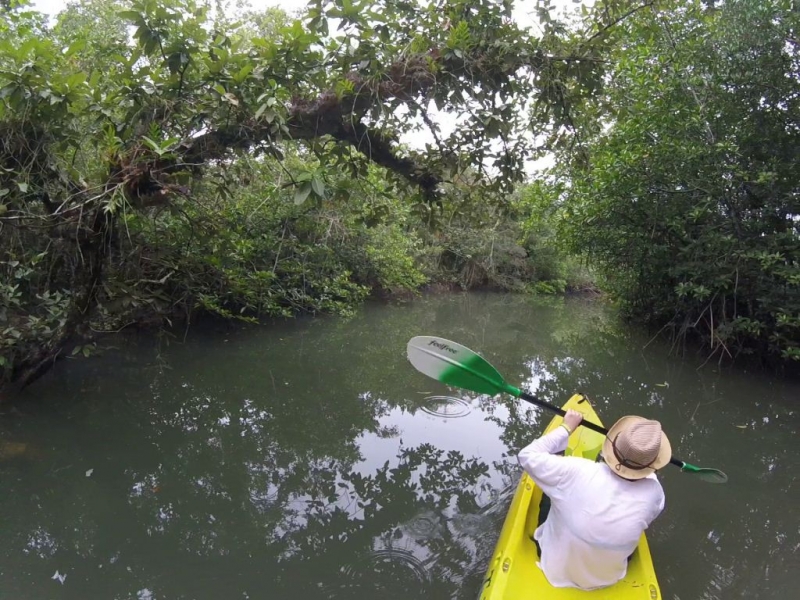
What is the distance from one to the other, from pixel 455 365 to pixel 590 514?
1.83m

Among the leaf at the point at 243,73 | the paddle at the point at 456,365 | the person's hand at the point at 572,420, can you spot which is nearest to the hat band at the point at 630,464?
the person's hand at the point at 572,420

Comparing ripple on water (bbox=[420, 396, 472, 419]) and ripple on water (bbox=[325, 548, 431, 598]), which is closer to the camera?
ripple on water (bbox=[325, 548, 431, 598])

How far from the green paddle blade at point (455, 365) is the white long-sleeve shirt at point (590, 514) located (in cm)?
Answer: 143

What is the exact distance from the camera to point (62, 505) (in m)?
3.46

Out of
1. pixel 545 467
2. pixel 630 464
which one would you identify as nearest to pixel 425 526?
pixel 545 467

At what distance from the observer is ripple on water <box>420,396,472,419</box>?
563 cm

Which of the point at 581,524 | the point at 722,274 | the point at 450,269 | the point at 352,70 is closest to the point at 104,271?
the point at 352,70

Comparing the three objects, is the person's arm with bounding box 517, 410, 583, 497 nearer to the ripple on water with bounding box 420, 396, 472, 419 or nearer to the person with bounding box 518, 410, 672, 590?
the person with bounding box 518, 410, 672, 590

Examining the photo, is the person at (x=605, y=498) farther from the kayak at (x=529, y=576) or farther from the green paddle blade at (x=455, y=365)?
the green paddle blade at (x=455, y=365)

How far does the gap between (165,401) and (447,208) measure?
371 centimetres

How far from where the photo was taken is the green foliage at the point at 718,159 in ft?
20.4

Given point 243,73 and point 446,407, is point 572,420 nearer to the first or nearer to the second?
point 243,73

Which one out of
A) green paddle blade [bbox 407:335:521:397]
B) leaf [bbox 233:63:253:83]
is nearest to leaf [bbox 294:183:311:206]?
leaf [bbox 233:63:253:83]

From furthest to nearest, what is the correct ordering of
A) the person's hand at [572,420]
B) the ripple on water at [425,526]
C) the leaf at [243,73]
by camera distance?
the leaf at [243,73] < the ripple on water at [425,526] < the person's hand at [572,420]
